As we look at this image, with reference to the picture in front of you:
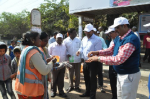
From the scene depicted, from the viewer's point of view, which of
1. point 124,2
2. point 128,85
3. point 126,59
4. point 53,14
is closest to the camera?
point 126,59

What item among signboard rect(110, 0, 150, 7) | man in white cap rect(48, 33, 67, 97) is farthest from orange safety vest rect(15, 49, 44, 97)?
signboard rect(110, 0, 150, 7)

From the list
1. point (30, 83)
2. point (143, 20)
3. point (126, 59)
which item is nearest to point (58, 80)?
point (30, 83)

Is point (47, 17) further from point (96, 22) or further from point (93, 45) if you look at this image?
point (93, 45)

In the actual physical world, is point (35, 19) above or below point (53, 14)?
below

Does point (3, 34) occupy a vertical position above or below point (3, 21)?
below

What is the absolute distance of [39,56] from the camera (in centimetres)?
202

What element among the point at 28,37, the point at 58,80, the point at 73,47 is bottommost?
the point at 58,80

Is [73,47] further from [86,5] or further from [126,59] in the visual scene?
[86,5]

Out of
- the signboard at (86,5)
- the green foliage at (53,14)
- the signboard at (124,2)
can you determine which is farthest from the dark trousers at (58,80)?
the green foliage at (53,14)

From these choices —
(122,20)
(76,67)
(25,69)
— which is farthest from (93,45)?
(25,69)

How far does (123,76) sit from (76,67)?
236 cm

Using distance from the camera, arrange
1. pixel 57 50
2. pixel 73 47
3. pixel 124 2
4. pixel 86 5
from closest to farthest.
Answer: pixel 57 50
pixel 73 47
pixel 124 2
pixel 86 5

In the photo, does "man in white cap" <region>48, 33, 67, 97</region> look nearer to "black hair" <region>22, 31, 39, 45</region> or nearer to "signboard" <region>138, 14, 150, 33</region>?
"black hair" <region>22, 31, 39, 45</region>

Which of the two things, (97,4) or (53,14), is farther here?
(53,14)
